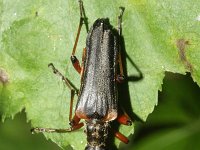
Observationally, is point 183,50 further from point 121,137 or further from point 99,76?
point 121,137

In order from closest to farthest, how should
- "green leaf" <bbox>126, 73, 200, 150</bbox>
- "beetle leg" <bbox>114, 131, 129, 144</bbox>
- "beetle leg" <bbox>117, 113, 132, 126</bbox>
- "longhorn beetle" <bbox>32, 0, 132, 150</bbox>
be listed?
1. "longhorn beetle" <bbox>32, 0, 132, 150</bbox>
2. "beetle leg" <bbox>117, 113, 132, 126</bbox>
3. "beetle leg" <bbox>114, 131, 129, 144</bbox>
4. "green leaf" <bbox>126, 73, 200, 150</bbox>

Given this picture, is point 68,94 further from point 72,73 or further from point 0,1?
point 0,1

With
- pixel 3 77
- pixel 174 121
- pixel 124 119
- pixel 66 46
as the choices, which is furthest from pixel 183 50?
pixel 174 121

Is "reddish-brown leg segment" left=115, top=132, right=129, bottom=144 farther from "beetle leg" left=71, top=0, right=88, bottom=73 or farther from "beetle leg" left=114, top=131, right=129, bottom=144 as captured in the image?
"beetle leg" left=71, top=0, right=88, bottom=73

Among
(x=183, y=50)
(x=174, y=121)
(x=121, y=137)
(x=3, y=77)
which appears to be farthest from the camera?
(x=174, y=121)

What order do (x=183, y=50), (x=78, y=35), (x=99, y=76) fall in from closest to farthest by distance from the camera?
(x=183, y=50), (x=78, y=35), (x=99, y=76)

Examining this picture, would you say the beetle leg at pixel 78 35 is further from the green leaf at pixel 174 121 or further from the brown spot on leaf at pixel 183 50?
the green leaf at pixel 174 121

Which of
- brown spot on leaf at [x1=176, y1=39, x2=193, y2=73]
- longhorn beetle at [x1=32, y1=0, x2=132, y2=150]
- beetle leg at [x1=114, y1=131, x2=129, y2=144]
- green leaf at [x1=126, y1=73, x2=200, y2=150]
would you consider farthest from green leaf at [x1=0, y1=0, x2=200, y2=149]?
green leaf at [x1=126, y1=73, x2=200, y2=150]

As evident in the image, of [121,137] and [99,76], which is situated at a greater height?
[99,76]
